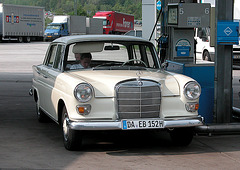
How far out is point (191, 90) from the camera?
6832 mm

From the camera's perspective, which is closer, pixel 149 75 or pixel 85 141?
pixel 149 75

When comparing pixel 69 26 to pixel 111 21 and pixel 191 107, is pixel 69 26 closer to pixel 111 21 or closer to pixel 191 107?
pixel 111 21

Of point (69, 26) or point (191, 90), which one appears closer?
point (191, 90)

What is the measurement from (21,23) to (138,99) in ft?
164

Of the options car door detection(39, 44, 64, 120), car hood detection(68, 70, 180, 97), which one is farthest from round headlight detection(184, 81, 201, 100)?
car door detection(39, 44, 64, 120)

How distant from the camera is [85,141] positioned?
24.7 ft

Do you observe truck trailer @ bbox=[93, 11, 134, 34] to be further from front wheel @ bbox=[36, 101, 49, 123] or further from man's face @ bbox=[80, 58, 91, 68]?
man's face @ bbox=[80, 58, 91, 68]

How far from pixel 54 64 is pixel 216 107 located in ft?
8.38

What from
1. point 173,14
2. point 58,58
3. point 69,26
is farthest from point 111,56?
point 69,26

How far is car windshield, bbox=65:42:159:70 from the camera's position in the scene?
7656 millimetres

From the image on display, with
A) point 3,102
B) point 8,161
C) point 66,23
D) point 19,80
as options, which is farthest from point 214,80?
point 66,23

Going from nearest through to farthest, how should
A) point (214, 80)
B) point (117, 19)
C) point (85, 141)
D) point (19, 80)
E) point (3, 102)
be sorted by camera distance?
point (85, 141), point (214, 80), point (3, 102), point (19, 80), point (117, 19)

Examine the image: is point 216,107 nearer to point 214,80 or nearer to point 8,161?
point 214,80

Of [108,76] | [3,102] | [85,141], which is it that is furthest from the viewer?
[3,102]
